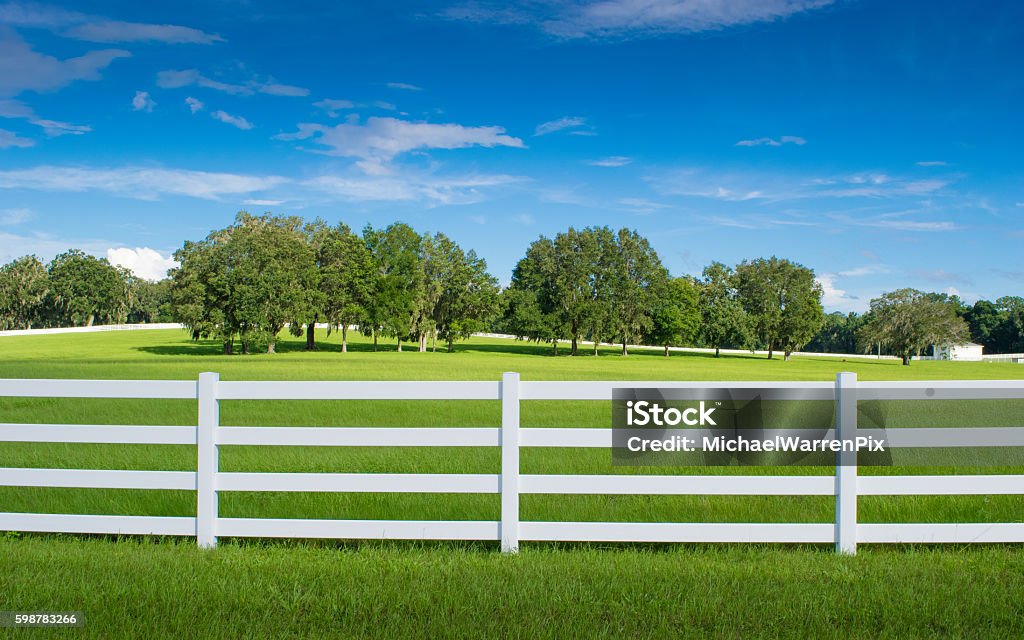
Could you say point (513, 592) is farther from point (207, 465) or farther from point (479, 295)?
point (479, 295)

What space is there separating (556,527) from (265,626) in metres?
2.67

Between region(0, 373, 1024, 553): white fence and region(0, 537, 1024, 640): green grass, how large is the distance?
Result: 19 centimetres

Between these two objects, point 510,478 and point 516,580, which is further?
point 510,478

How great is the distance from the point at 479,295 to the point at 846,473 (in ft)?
276

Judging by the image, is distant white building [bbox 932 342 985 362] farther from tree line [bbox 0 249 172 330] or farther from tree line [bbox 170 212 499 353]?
tree line [bbox 0 249 172 330]

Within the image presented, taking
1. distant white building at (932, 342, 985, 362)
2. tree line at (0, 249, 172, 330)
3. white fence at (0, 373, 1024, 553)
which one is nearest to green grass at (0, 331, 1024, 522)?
white fence at (0, 373, 1024, 553)

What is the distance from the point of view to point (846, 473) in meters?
6.57

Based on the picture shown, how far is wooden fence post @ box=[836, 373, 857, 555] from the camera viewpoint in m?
6.56

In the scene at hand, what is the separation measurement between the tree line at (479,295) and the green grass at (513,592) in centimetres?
6768

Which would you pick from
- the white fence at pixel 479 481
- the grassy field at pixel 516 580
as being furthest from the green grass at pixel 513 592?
the white fence at pixel 479 481

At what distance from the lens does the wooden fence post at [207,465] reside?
264 inches

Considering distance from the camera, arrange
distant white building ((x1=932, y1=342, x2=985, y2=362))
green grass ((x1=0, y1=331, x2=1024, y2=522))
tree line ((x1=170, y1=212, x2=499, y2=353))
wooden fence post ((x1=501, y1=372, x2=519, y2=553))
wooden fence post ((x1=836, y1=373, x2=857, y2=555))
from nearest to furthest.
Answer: wooden fence post ((x1=501, y1=372, x2=519, y2=553)) → wooden fence post ((x1=836, y1=373, x2=857, y2=555)) → green grass ((x1=0, y1=331, x2=1024, y2=522)) → tree line ((x1=170, y1=212, x2=499, y2=353)) → distant white building ((x1=932, y1=342, x2=985, y2=362))

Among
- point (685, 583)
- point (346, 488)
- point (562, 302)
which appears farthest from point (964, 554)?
point (562, 302)

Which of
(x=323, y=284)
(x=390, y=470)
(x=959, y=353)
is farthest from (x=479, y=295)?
(x=959, y=353)
